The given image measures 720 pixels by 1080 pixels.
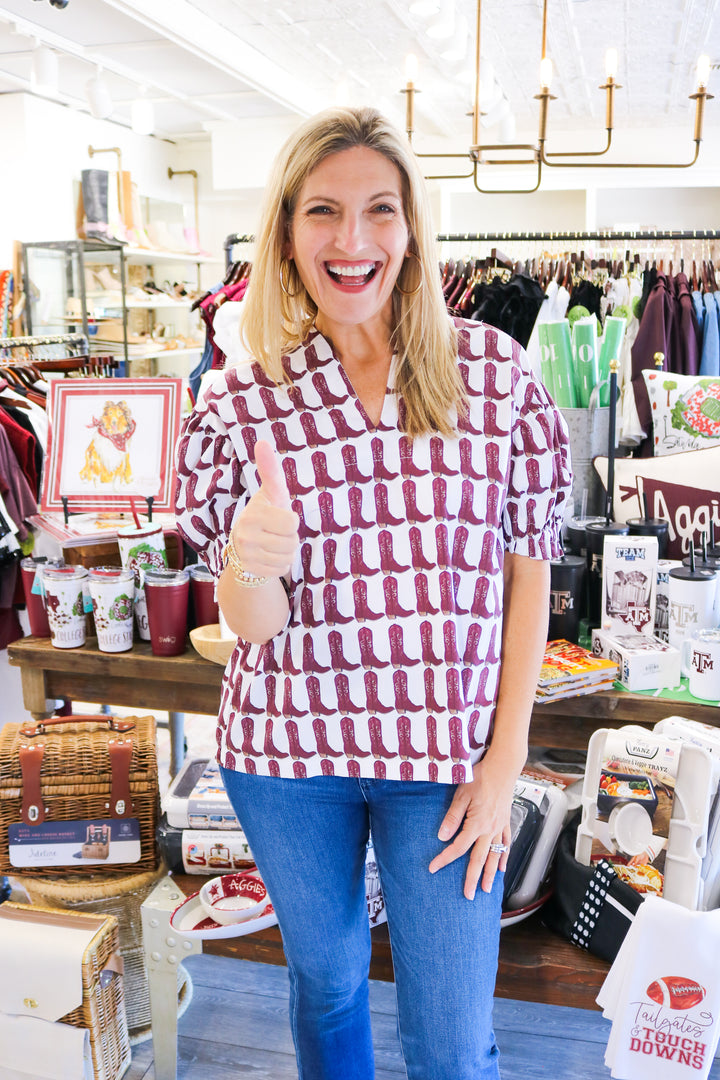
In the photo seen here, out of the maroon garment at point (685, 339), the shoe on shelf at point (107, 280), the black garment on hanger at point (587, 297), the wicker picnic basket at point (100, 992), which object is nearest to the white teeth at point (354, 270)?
the wicker picnic basket at point (100, 992)

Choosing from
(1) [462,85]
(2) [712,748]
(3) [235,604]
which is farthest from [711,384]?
(1) [462,85]

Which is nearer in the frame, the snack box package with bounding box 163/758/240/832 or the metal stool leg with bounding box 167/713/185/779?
the snack box package with bounding box 163/758/240/832

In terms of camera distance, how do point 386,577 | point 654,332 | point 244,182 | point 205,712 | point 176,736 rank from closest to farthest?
point 386,577 → point 205,712 → point 176,736 → point 654,332 → point 244,182

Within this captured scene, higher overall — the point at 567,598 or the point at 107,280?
the point at 107,280

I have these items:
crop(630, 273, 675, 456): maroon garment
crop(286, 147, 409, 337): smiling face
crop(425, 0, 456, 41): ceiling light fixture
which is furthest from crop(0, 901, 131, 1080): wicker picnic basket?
crop(425, 0, 456, 41): ceiling light fixture

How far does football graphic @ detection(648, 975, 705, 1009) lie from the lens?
1334mm

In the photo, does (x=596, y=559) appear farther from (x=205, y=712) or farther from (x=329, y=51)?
(x=329, y=51)

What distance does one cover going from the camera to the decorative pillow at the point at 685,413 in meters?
2.35

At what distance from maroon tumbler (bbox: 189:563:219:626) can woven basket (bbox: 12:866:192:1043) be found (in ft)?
1.74

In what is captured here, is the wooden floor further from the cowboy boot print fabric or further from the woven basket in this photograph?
the cowboy boot print fabric

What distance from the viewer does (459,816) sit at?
1074 millimetres

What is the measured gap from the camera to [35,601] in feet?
6.64

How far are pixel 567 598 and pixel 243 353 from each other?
1627 millimetres

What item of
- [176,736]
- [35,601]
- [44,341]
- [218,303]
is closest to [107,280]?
[44,341]
